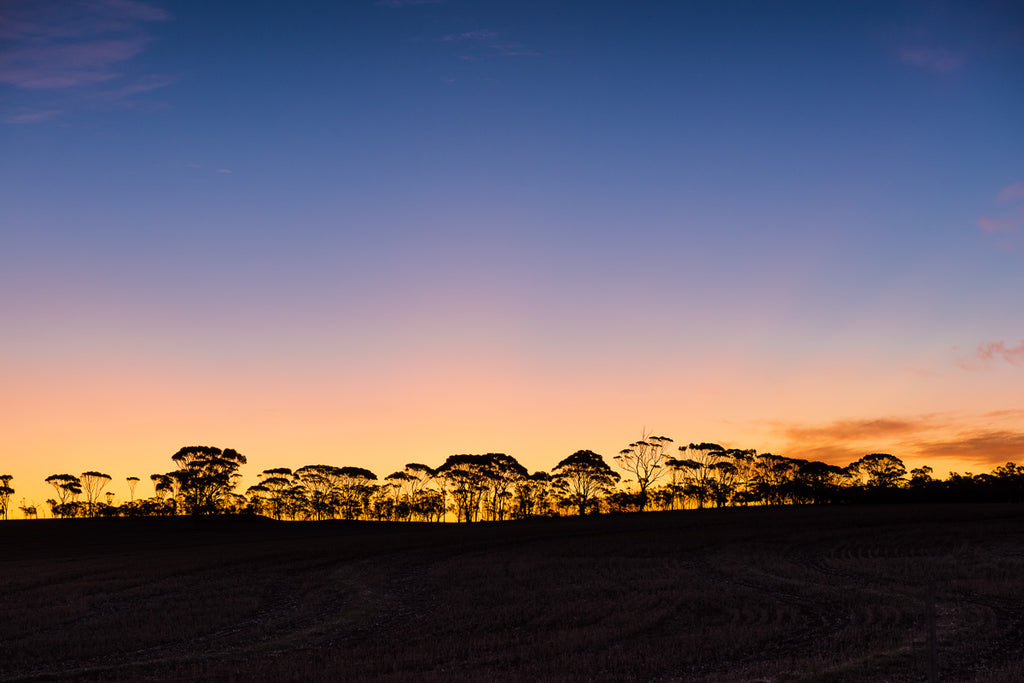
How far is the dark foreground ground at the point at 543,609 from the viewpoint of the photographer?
2458cm

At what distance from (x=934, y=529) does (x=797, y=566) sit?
Answer: 1127 inches

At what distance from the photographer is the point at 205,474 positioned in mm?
130125

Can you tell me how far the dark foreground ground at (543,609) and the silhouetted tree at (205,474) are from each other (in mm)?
56522

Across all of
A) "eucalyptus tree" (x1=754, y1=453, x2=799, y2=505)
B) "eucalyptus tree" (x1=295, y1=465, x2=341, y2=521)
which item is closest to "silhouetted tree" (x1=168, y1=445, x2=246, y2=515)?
"eucalyptus tree" (x1=295, y1=465, x2=341, y2=521)

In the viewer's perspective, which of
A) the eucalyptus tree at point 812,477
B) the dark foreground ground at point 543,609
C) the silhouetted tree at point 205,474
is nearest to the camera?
the dark foreground ground at point 543,609

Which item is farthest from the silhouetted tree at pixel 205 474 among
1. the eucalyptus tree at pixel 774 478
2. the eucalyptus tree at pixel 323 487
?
the eucalyptus tree at pixel 774 478

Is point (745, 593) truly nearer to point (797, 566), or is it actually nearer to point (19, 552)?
point (797, 566)

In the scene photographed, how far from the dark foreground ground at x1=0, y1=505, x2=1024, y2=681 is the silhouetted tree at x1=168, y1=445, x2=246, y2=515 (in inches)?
2225

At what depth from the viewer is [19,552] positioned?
269ft

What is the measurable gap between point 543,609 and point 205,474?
107 meters

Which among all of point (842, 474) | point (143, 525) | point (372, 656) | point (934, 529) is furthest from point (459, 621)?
point (842, 474)

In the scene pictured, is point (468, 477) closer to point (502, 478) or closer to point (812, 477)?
point (502, 478)

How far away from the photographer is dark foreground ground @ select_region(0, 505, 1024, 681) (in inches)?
968

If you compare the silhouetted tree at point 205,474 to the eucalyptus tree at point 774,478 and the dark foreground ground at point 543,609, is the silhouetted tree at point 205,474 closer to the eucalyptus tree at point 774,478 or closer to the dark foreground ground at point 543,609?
the dark foreground ground at point 543,609
